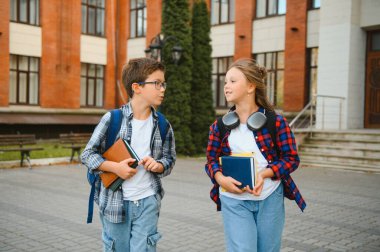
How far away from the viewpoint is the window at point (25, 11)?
2283 cm

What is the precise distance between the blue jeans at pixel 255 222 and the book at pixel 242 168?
0.18 meters

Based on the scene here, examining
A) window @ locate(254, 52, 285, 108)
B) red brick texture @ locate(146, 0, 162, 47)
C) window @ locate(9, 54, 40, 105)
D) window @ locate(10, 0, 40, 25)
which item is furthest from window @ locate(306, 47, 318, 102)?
window @ locate(10, 0, 40, 25)

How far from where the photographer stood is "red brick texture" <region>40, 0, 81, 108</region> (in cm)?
2391

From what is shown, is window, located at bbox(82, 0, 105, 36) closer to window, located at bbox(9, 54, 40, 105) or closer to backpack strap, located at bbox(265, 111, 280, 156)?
window, located at bbox(9, 54, 40, 105)

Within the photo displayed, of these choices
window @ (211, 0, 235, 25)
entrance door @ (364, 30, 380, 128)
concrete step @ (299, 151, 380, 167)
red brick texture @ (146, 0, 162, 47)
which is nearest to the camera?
concrete step @ (299, 151, 380, 167)

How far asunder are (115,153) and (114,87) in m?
25.0

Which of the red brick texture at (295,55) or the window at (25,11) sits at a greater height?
the window at (25,11)

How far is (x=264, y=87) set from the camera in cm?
325

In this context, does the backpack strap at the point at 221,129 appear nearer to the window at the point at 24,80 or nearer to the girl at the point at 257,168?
the girl at the point at 257,168

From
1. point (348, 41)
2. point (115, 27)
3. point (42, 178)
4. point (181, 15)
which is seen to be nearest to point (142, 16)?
point (115, 27)

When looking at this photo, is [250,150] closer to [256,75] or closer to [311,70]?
[256,75]

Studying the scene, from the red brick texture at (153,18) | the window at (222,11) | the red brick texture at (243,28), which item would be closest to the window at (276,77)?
the red brick texture at (243,28)

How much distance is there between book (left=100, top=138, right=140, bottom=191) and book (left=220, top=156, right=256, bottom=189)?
0.63m

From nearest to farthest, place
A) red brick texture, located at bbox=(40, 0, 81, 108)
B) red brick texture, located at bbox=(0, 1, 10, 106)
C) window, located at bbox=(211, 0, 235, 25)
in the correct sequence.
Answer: red brick texture, located at bbox=(0, 1, 10, 106) < window, located at bbox=(211, 0, 235, 25) < red brick texture, located at bbox=(40, 0, 81, 108)
